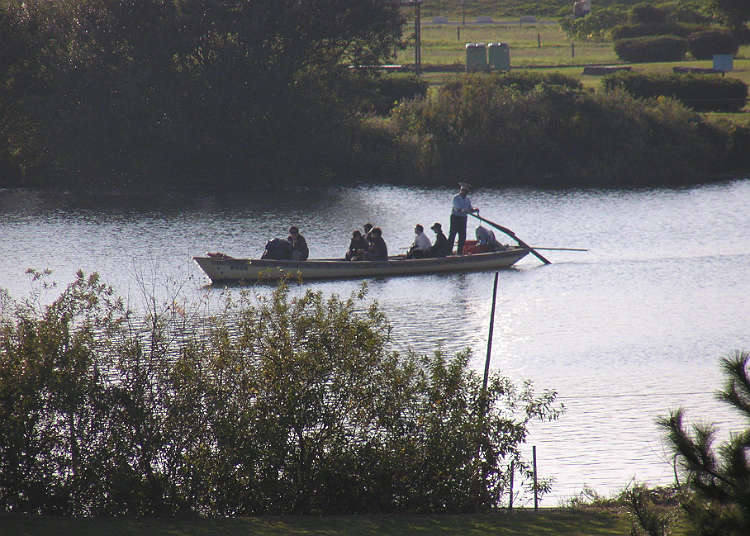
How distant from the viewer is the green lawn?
12.2 meters

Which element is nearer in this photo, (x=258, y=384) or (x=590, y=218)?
(x=258, y=384)

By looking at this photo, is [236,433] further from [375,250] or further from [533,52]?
[533,52]

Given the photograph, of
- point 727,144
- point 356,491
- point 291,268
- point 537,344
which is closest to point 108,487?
point 356,491

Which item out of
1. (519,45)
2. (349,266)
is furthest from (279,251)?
(519,45)

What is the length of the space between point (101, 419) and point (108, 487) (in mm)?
822

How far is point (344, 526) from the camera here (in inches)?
493

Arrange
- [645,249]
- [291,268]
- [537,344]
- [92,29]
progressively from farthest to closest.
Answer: [92,29] → [645,249] → [291,268] → [537,344]

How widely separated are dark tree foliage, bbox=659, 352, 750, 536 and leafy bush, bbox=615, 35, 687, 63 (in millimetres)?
68325

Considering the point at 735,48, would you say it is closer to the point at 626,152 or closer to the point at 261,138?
the point at 626,152

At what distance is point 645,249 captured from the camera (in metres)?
33.7

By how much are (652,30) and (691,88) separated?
29.5m

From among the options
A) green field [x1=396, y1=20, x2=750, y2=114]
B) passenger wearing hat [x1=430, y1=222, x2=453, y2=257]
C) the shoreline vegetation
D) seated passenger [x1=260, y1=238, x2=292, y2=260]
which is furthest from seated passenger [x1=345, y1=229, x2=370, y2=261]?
Answer: green field [x1=396, y1=20, x2=750, y2=114]

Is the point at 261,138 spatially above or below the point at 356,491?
above

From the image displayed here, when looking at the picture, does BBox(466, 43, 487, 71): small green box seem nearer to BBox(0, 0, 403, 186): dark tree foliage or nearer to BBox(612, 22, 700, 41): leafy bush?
BBox(0, 0, 403, 186): dark tree foliage
